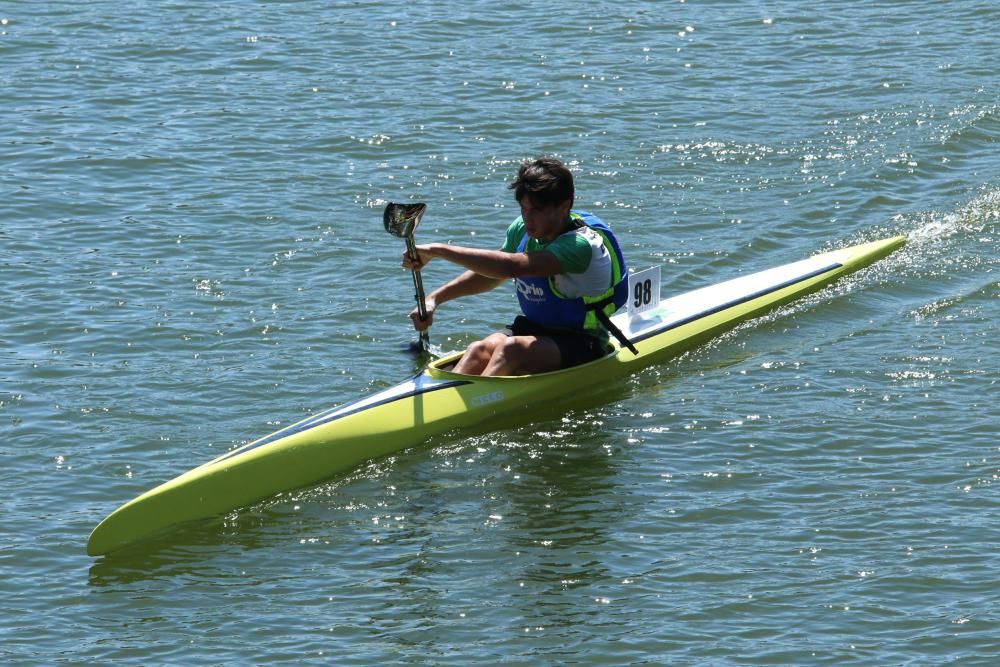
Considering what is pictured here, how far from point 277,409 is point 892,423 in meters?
3.47

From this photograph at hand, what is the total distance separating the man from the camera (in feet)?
25.9

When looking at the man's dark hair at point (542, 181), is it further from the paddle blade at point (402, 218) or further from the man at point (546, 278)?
the paddle blade at point (402, 218)

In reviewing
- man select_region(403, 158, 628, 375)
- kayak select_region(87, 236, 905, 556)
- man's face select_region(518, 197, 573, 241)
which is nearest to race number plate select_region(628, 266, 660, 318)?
kayak select_region(87, 236, 905, 556)

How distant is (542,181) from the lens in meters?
7.87

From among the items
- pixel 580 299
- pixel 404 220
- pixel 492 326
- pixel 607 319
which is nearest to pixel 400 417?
pixel 404 220

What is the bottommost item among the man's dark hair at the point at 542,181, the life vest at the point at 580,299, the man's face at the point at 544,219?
the life vest at the point at 580,299

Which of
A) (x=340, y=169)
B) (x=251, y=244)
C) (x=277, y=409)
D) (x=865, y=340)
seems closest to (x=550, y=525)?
(x=277, y=409)

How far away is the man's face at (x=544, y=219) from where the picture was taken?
7970 millimetres

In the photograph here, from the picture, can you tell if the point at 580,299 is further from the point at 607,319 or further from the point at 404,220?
the point at 404,220

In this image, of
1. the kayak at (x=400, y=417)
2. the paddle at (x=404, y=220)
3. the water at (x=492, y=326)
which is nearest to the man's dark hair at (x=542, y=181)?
the paddle at (x=404, y=220)

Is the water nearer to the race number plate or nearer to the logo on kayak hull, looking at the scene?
the logo on kayak hull

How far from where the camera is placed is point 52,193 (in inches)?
466

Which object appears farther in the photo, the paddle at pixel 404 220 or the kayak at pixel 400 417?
the paddle at pixel 404 220

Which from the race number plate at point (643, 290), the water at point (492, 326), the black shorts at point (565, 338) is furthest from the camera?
the race number plate at point (643, 290)
